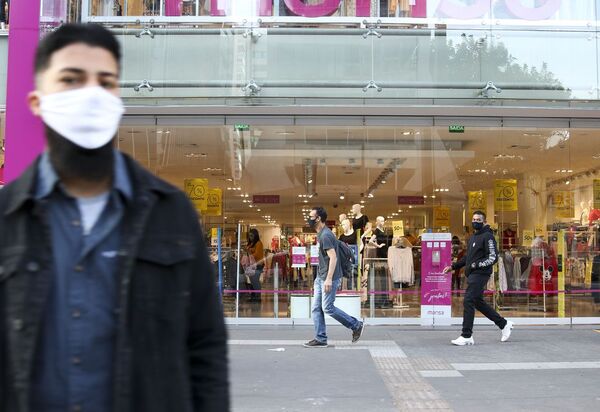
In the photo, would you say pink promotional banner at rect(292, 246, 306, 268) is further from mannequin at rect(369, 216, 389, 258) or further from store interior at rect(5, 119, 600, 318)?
mannequin at rect(369, 216, 389, 258)

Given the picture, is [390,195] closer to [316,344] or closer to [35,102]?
[316,344]

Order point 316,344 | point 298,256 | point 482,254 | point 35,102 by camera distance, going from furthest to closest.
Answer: point 298,256 < point 482,254 < point 316,344 < point 35,102

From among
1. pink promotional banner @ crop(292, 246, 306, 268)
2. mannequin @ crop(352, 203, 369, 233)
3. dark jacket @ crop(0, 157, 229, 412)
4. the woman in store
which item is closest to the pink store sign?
mannequin @ crop(352, 203, 369, 233)

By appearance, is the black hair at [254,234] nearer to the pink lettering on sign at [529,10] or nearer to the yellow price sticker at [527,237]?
the yellow price sticker at [527,237]

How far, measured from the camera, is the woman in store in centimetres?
1289

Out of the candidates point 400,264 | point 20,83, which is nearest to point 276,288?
point 400,264

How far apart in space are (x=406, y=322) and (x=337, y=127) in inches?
153

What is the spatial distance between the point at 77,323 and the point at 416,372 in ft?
20.7

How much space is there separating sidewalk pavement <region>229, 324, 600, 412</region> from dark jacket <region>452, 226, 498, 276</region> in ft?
3.66

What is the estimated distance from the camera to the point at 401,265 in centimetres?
1306

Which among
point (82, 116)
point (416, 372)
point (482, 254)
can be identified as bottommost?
point (416, 372)

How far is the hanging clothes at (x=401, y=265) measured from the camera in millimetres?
12867

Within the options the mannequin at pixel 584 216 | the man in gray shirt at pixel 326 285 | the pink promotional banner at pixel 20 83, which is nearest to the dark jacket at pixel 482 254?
the man in gray shirt at pixel 326 285

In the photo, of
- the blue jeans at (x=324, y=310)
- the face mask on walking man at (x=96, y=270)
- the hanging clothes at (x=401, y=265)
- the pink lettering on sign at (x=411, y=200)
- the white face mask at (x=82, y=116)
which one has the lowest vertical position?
the blue jeans at (x=324, y=310)
